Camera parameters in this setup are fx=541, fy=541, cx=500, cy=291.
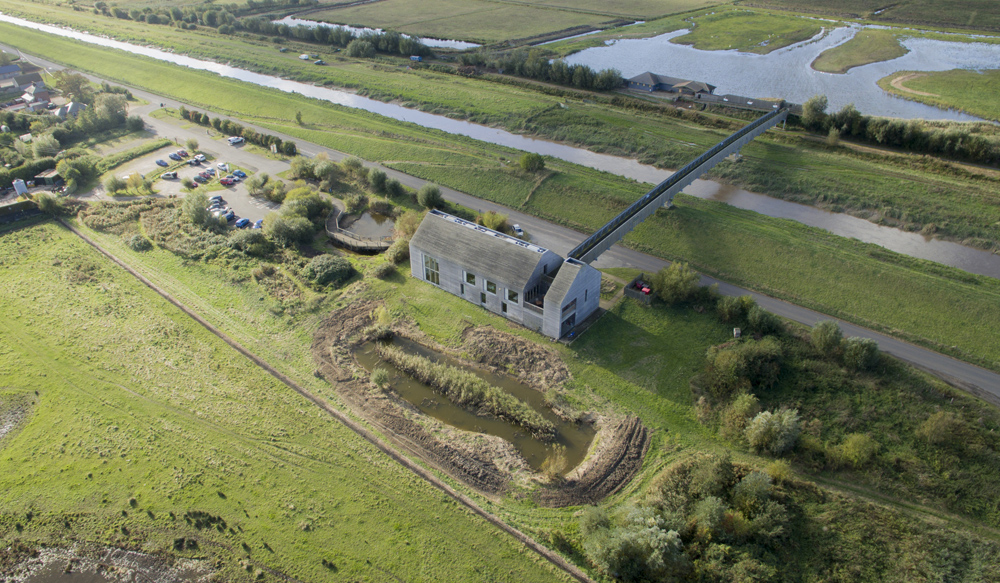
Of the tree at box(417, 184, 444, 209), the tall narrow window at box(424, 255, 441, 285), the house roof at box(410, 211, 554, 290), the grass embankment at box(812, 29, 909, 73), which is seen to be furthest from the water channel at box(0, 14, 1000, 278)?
the grass embankment at box(812, 29, 909, 73)

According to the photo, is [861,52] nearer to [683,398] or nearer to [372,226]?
[372,226]

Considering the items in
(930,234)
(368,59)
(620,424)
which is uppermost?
(368,59)

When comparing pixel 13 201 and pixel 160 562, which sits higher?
pixel 13 201

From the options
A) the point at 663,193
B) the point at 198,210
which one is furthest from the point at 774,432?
the point at 198,210

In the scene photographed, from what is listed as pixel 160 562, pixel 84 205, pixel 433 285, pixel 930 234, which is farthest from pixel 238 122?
pixel 930 234

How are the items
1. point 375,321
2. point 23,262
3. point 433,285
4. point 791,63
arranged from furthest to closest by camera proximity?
point 791,63 < point 23,262 < point 433,285 < point 375,321

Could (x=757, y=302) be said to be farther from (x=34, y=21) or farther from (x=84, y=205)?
(x=34, y=21)
